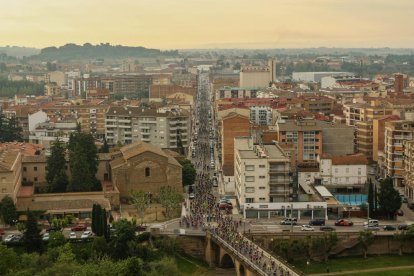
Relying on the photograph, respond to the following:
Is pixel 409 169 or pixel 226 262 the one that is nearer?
pixel 226 262

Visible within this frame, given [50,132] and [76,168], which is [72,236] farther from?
[50,132]

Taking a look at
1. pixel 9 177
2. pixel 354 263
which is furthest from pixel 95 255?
pixel 354 263

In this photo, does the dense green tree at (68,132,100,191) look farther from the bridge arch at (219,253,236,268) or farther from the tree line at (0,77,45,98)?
the tree line at (0,77,45,98)

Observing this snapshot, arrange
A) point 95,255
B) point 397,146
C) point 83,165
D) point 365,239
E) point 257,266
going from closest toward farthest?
point 257,266 → point 95,255 → point 365,239 → point 83,165 → point 397,146

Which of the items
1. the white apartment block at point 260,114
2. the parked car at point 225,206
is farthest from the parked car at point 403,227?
the white apartment block at point 260,114

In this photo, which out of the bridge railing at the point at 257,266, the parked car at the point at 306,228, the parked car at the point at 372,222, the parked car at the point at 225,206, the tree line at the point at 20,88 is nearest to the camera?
the bridge railing at the point at 257,266

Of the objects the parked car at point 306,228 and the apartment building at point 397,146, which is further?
the apartment building at point 397,146

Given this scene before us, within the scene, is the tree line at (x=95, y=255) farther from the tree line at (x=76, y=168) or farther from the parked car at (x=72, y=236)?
the tree line at (x=76, y=168)
